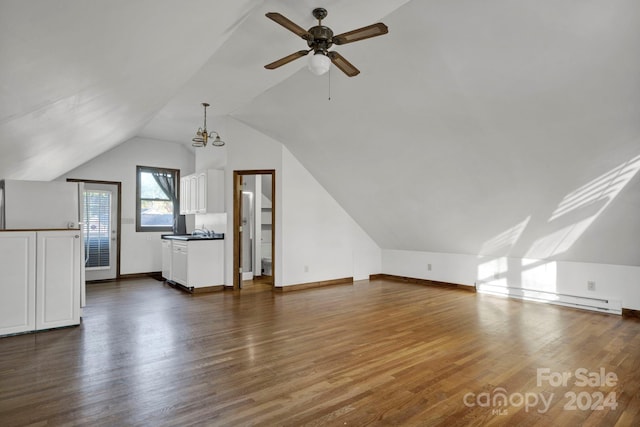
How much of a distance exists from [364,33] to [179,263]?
5103 mm

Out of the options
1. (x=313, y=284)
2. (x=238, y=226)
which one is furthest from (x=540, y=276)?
(x=238, y=226)

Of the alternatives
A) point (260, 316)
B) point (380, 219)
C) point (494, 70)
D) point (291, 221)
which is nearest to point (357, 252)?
point (380, 219)

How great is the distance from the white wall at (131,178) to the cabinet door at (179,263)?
1515 millimetres

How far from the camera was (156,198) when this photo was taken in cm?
784

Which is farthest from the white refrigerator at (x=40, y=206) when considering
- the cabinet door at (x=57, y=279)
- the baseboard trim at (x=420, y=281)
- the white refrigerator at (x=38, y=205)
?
the baseboard trim at (x=420, y=281)

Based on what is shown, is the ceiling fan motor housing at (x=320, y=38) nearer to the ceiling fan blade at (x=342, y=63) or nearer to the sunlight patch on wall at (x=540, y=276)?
the ceiling fan blade at (x=342, y=63)

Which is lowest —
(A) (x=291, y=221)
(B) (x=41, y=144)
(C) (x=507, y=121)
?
(A) (x=291, y=221)

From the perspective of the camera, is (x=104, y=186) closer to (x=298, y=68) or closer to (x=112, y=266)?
(x=112, y=266)

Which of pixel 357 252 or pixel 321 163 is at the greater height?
Answer: pixel 321 163

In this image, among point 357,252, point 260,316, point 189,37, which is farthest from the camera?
point 357,252

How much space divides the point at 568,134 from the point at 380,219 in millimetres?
3459

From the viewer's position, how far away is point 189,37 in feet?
8.20

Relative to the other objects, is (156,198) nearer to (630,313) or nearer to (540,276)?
(540,276)

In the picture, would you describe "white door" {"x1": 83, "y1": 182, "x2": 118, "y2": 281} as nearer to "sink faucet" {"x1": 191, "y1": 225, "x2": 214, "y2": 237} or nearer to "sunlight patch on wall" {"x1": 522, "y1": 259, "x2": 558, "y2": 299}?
"sink faucet" {"x1": 191, "y1": 225, "x2": 214, "y2": 237}
